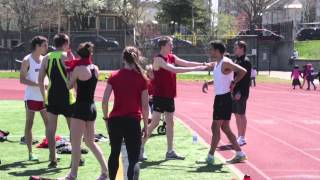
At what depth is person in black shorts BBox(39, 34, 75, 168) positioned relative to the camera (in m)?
8.78

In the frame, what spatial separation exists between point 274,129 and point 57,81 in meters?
7.24

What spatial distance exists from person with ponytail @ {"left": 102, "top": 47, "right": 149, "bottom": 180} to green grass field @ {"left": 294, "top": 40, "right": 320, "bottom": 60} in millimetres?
54338

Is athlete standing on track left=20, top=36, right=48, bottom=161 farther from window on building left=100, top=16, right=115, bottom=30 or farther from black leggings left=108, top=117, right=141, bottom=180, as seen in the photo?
window on building left=100, top=16, right=115, bottom=30

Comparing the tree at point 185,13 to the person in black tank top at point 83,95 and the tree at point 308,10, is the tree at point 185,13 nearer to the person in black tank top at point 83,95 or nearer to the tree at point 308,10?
the tree at point 308,10

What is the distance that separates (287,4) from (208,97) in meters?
64.7

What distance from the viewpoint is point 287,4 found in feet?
285

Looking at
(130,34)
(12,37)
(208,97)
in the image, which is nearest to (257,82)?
(208,97)

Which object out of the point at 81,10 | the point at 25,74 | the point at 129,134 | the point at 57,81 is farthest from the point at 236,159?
the point at 81,10

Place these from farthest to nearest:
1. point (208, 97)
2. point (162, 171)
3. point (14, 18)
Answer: point (14, 18)
point (208, 97)
point (162, 171)

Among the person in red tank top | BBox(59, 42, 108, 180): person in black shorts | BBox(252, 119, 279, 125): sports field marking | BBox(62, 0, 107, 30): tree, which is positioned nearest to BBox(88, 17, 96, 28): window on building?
BBox(62, 0, 107, 30): tree

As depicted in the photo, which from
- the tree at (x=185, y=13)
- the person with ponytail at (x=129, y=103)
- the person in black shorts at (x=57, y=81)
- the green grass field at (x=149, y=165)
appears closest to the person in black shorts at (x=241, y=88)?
the green grass field at (x=149, y=165)

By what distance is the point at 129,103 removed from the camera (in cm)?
729

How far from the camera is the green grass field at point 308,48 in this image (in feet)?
199

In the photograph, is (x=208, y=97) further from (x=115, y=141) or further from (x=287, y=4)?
(x=287, y=4)
